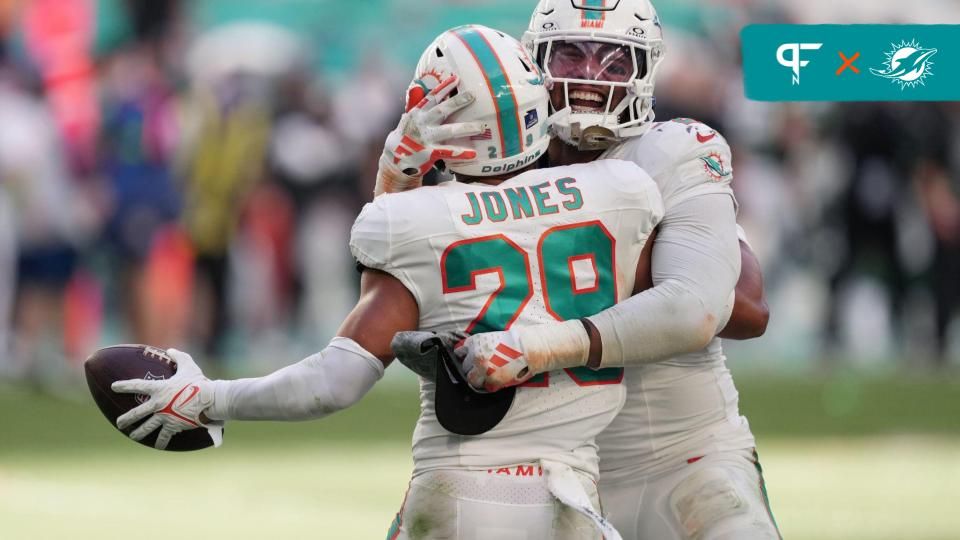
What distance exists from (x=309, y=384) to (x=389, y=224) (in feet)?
1.30

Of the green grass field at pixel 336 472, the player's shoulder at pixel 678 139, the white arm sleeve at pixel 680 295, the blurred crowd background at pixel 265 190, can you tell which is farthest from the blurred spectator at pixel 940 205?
the white arm sleeve at pixel 680 295

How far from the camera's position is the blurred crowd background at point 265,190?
541 inches

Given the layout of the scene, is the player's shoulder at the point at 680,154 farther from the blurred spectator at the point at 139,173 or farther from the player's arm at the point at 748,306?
the blurred spectator at the point at 139,173

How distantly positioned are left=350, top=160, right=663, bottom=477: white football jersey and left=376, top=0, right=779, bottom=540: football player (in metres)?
0.13

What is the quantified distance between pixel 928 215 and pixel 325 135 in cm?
555

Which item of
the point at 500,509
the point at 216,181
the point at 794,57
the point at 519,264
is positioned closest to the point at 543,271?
the point at 519,264

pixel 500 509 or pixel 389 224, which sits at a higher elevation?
pixel 389 224

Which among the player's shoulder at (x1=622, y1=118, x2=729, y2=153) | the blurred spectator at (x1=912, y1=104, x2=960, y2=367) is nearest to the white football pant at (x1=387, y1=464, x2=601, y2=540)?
the player's shoulder at (x1=622, y1=118, x2=729, y2=153)

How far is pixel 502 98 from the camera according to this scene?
3818 mm

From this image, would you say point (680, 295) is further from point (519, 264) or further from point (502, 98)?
point (502, 98)

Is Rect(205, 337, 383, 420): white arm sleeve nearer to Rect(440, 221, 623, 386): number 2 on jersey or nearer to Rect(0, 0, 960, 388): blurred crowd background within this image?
Rect(440, 221, 623, 386): number 2 on jersey

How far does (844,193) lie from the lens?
49.7ft

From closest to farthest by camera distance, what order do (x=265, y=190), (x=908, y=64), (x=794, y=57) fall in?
1. (x=794, y=57)
2. (x=908, y=64)
3. (x=265, y=190)

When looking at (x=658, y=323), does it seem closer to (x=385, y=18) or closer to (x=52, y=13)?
(x=52, y=13)
